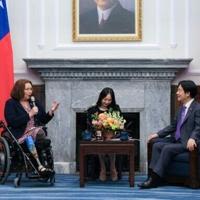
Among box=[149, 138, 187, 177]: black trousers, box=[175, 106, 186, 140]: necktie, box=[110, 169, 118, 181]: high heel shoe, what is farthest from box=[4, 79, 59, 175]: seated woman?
box=[175, 106, 186, 140]: necktie

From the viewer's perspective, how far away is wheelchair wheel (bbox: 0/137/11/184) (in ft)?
20.0

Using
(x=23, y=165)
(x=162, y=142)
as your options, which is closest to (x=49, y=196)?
(x=23, y=165)

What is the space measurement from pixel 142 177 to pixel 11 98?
1598 mm

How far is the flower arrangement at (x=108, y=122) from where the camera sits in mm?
6223

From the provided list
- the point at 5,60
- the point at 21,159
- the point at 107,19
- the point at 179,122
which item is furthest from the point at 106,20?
the point at 21,159

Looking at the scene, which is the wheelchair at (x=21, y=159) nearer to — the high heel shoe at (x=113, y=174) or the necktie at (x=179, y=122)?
the high heel shoe at (x=113, y=174)

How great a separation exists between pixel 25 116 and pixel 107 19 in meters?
1.68

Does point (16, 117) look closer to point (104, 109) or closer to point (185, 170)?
point (104, 109)

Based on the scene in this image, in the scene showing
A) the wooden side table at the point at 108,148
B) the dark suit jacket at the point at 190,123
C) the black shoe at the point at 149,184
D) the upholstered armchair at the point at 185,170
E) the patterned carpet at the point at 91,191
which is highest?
the dark suit jacket at the point at 190,123

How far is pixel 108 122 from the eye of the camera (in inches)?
245

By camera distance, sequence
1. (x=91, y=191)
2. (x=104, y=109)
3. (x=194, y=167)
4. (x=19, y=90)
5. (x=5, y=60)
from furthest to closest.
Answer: (x=5, y=60)
(x=104, y=109)
(x=19, y=90)
(x=194, y=167)
(x=91, y=191)

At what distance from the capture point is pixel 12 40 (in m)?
7.44

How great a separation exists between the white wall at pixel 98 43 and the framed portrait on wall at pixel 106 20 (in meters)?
0.07

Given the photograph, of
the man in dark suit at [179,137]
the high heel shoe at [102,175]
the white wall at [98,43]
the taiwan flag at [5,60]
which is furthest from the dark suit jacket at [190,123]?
the taiwan flag at [5,60]
